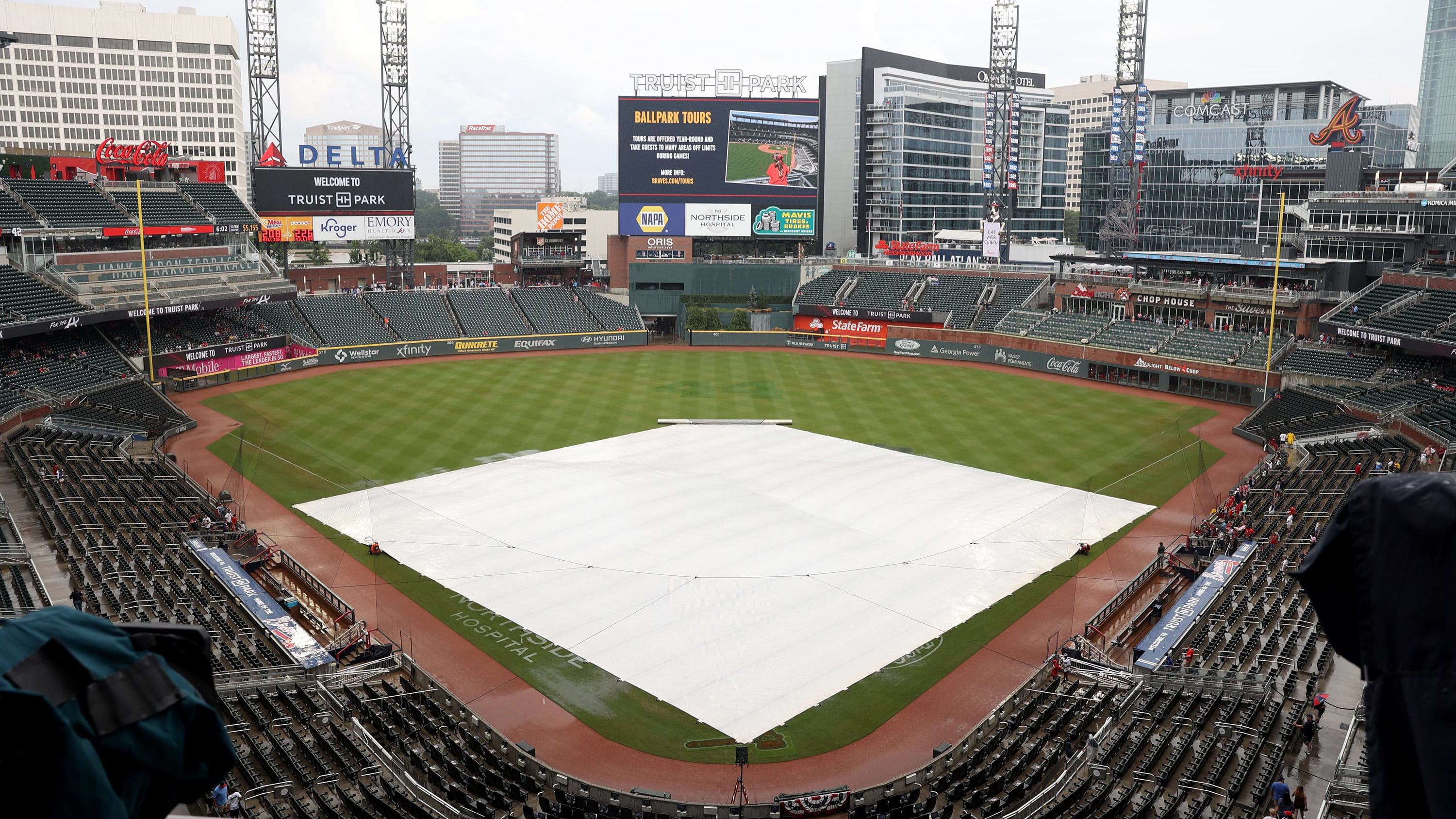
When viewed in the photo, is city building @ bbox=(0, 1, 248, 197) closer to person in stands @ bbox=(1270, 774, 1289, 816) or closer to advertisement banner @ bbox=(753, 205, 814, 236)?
advertisement banner @ bbox=(753, 205, 814, 236)

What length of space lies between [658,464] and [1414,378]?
3658 centimetres

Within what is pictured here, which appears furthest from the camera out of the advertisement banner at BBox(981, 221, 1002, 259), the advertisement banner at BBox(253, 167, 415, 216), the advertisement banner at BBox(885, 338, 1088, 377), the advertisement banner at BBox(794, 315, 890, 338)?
the advertisement banner at BBox(981, 221, 1002, 259)

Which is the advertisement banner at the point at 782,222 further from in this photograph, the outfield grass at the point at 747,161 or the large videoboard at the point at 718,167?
the outfield grass at the point at 747,161

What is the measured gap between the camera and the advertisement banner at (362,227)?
73.7 meters

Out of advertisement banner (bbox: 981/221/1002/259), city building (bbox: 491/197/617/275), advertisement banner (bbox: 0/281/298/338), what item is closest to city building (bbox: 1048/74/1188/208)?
city building (bbox: 491/197/617/275)

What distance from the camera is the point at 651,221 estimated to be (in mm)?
79625

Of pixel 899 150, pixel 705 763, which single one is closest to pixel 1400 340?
pixel 705 763

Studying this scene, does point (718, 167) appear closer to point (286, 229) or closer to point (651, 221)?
point (651, 221)

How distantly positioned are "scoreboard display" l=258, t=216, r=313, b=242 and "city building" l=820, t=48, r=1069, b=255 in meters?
59.0

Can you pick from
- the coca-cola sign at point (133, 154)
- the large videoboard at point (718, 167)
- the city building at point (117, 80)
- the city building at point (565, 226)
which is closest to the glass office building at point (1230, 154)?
the large videoboard at point (718, 167)

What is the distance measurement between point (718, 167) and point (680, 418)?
3259cm

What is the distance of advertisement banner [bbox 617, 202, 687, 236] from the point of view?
79312 mm

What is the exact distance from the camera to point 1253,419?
1987 inches

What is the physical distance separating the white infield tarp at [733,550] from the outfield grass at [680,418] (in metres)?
0.79
